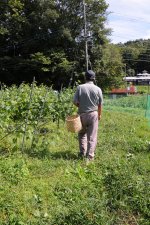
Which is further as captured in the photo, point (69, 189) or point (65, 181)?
point (65, 181)

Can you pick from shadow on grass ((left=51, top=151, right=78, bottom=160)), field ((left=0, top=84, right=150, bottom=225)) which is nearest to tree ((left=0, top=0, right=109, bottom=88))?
field ((left=0, top=84, right=150, bottom=225))

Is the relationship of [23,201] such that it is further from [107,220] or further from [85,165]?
[85,165]

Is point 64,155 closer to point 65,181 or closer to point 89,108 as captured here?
point 89,108

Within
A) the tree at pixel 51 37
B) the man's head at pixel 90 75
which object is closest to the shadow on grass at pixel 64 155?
the man's head at pixel 90 75

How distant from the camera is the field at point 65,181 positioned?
161 inches

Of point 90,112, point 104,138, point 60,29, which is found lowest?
point 104,138

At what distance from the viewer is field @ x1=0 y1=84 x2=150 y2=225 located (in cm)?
408

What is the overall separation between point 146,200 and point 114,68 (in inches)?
1502

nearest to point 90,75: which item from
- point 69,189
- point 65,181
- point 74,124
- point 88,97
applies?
point 88,97

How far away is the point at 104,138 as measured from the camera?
9852 mm

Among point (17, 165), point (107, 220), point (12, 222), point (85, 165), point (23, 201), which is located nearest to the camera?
point (107, 220)

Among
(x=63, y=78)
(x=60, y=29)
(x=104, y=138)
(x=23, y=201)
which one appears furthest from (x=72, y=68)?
(x=23, y=201)

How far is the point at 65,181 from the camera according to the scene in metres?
5.66

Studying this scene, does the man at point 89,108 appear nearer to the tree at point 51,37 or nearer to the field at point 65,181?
the field at point 65,181
